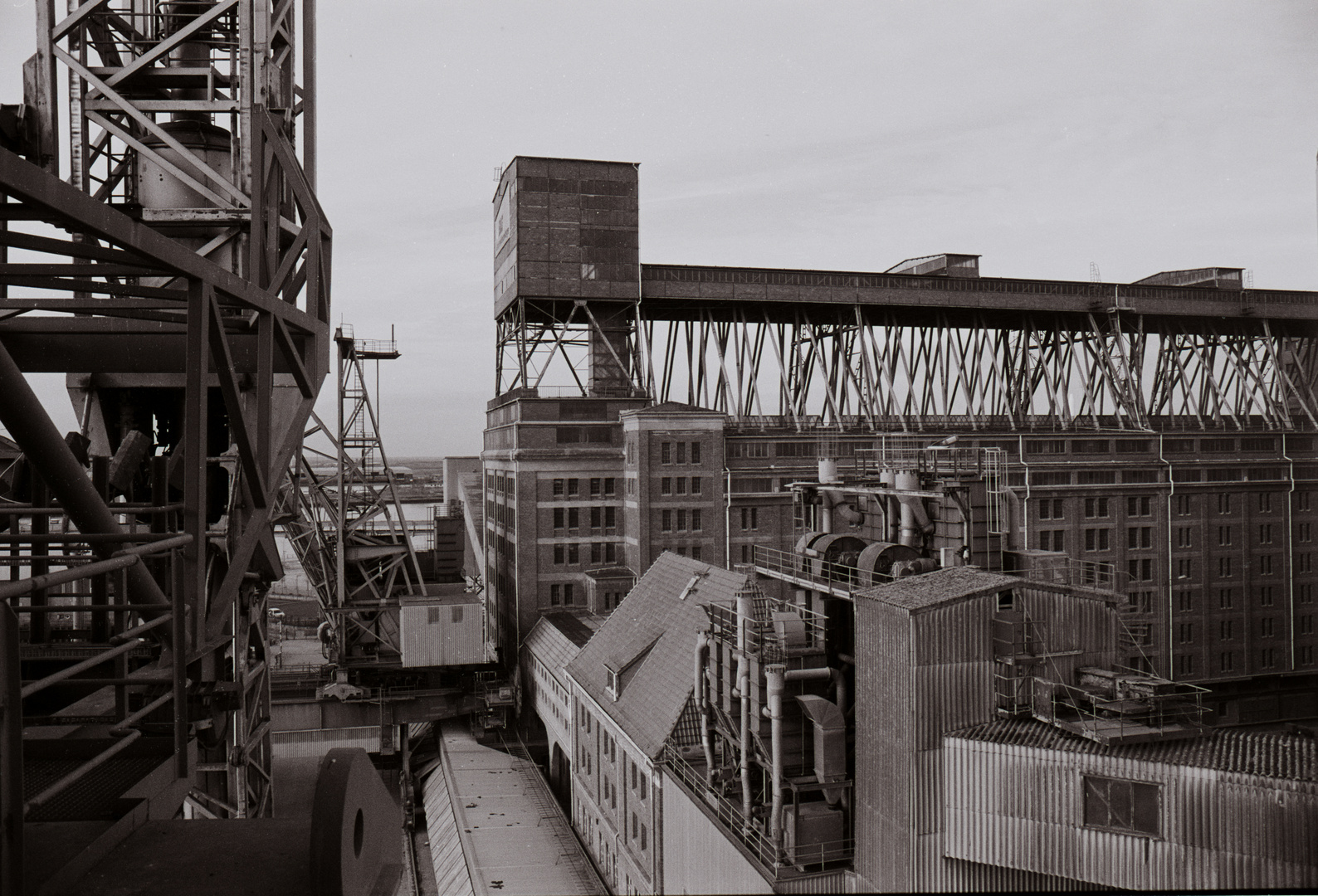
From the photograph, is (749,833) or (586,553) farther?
(586,553)

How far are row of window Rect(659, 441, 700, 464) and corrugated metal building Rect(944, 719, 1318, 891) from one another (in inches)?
1031

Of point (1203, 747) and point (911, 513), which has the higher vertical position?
point (911, 513)

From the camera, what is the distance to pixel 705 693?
63.4 feet

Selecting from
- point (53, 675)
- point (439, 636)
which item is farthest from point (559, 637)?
point (53, 675)

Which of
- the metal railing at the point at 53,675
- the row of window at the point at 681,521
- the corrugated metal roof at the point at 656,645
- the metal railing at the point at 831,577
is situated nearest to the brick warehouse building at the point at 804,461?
the row of window at the point at 681,521

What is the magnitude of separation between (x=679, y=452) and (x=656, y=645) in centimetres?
1642

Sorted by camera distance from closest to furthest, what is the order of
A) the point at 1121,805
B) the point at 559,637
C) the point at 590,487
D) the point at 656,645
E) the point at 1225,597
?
the point at 1121,805 < the point at 656,645 < the point at 559,637 < the point at 590,487 < the point at 1225,597

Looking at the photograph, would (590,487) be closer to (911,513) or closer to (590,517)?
(590,517)

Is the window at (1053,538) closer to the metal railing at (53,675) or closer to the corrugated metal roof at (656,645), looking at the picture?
the corrugated metal roof at (656,645)

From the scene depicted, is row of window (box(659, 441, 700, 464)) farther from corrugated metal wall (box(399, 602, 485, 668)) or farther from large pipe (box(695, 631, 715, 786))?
large pipe (box(695, 631, 715, 786))

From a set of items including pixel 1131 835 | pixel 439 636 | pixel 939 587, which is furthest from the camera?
pixel 439 636

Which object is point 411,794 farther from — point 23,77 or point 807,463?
point 23,77

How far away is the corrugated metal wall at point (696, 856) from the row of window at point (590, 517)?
21.7 metres

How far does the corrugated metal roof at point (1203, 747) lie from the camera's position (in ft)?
38.3
